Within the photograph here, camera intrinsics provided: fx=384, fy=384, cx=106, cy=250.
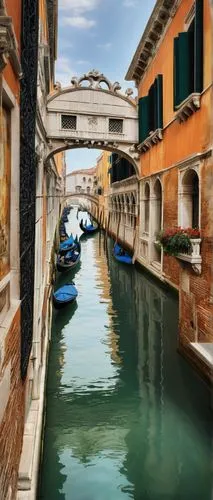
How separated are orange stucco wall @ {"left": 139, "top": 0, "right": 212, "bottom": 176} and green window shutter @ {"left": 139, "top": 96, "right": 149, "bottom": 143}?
0.42 metres

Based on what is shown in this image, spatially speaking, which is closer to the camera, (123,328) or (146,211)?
(123,328)

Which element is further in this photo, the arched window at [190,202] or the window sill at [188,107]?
the arched window at [190,202]

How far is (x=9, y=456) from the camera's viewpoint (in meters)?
1.81

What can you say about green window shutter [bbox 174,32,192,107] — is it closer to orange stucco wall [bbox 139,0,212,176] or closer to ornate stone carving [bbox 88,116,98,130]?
orange stucco wall [bbox 139,0,212,176]

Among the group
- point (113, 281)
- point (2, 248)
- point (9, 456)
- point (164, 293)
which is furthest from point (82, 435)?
point (113, 281)

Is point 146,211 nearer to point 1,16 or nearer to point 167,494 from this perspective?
point 167,494

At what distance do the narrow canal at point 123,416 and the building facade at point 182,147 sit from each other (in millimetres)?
543

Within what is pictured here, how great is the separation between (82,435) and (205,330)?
1.82 m

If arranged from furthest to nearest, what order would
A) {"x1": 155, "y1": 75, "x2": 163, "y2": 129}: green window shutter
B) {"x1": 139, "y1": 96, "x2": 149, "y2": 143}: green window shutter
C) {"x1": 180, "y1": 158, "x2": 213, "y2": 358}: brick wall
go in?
{"x1": 139, "y1": 96, "x2": 149, "y2": 143}: green window shutter
{"x1": 155, "y1": 75, "x2": 163, "y2": 129}: green window shutter
{"x1": 180, "y1": 158, "x2": 213, "y2": 358}: brick wall

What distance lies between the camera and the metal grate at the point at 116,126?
442 inches

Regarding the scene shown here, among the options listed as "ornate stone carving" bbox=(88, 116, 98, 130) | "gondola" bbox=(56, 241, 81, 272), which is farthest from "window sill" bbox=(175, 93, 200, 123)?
"gondola" bbox=(56, 241, 81, 272)

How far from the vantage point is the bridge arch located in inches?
423

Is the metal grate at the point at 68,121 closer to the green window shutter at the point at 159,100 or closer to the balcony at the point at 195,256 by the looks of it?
the green window shutter at the point at 159,100

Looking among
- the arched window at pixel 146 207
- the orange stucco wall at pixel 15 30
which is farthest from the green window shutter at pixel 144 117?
the orange stucco wall at pixel 15 30
